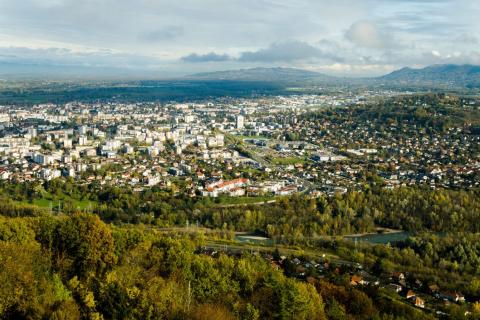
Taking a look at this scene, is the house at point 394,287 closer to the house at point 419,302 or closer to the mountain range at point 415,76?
the house at point 419,302

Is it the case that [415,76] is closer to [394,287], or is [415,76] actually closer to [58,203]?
[58,203]

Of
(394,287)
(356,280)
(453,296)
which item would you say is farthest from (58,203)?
(453,296)

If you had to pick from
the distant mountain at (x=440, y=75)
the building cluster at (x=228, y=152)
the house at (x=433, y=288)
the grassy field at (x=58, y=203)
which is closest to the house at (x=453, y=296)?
the house at (x=433, y=288)

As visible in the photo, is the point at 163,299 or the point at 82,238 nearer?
the point at 163,299

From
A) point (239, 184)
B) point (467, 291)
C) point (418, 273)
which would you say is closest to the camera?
point (467, 291)

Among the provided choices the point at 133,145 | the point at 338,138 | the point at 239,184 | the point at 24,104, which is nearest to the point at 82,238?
the point at 239,184

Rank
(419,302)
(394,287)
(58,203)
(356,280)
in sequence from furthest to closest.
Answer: (58,203), (356,280), (394,287), (419,302)

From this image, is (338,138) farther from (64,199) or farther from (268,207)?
(64,199)

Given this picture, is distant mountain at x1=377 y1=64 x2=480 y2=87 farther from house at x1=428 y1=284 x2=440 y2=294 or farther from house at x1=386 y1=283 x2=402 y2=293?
house at x1=386 y1=283 x2=402 y2=293

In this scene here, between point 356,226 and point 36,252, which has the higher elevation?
point 36,252
